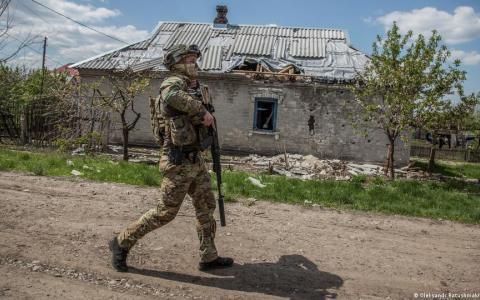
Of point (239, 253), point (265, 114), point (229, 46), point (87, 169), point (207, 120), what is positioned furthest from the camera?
point (229, 46)

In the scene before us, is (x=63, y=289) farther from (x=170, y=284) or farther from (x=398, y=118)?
(x=398, y=118)

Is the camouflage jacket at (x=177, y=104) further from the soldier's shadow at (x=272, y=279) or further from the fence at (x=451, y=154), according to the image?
the fence at (x=451, y=154)

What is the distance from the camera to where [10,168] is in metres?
8.79

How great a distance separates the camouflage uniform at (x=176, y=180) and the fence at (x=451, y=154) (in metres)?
20.7

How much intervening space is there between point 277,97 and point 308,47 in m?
3.22

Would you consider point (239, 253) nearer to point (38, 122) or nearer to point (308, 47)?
point (38, 122)

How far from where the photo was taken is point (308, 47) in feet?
58.0

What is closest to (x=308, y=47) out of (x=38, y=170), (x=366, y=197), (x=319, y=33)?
(x=319, y=33)

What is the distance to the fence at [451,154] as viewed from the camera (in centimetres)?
2247

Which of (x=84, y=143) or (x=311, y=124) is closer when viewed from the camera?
(x=84, y=143)

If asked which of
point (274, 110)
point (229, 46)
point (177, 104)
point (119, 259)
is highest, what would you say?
point (229, 46)

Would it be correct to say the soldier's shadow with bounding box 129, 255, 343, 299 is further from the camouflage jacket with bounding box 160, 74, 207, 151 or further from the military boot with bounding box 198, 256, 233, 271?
the camouflage jacket with bounding box 160, 74, 207, 151

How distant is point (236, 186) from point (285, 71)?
9.04m

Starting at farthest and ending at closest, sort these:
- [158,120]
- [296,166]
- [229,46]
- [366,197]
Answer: [229,46], [296,166], [366,197], [158,120]
